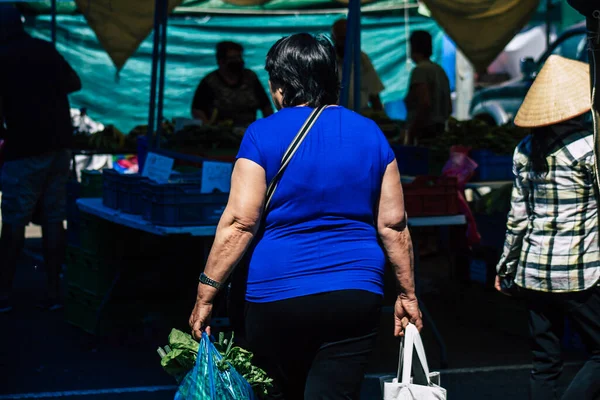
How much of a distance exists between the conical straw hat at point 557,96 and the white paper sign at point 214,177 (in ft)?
5.80

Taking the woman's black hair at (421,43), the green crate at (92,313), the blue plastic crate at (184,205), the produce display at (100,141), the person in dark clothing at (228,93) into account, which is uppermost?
the woman's black hair at (421,43)

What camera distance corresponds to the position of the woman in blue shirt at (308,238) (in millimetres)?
2969

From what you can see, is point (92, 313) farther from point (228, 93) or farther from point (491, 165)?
point (491, 165)

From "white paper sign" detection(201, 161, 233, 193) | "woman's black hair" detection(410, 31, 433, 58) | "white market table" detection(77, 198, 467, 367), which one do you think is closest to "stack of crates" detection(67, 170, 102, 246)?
"white market table" detection(77, 198, 467, 367)

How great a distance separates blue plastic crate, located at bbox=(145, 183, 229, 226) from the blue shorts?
1.73m

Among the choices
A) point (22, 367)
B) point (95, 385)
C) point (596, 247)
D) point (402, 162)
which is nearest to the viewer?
point (596, 247)

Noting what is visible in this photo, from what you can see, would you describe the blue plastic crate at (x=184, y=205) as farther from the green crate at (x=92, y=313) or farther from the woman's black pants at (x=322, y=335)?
the woman's black pants at (x=322, y=335)

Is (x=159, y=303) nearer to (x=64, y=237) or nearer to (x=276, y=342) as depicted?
(x=64, y=237)

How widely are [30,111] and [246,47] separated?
783cm

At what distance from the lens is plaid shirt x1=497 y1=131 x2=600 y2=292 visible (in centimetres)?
398

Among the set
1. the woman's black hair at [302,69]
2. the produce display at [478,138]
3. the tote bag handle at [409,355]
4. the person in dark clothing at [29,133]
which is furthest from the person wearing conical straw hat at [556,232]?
the person in dark clothing at [29,133]

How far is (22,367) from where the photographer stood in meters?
5.60

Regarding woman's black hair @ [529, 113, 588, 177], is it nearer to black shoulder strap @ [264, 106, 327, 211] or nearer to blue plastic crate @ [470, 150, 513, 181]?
black shoulder strap @ [264, 106, 327, 211]

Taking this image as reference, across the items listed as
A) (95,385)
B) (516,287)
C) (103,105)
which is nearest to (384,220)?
(516,287)
